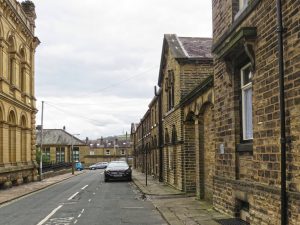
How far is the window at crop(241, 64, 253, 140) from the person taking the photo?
10188 mm

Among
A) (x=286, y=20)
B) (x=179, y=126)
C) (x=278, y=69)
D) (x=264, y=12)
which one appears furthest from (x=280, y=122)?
(x=179, y=126)

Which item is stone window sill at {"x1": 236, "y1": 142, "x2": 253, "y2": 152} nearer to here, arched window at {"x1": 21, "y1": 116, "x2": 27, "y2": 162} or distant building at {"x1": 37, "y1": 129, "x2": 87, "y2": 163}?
arched window at {"x1": 21, "y1": 116, "x2": 27, "y2": 162}

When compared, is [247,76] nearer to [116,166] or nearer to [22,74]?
[22,74]

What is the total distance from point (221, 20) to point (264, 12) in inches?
132

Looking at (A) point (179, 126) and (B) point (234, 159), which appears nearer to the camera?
(B) point (234, 159)

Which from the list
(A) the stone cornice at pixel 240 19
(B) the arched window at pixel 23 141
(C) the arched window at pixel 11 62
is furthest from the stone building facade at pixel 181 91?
(B) the arched window at pixel 23 141

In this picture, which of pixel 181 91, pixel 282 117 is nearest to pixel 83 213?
pixel 181 91

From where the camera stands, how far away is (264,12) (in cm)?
866

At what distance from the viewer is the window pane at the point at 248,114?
33.4 feet

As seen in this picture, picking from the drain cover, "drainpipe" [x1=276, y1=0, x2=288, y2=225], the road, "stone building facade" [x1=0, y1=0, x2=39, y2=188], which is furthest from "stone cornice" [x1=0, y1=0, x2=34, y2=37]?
"drainpipe" [x1=276, y1=0, x2=288, y2=225]

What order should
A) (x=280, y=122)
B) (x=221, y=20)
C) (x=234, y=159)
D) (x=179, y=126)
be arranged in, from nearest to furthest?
(x=280, y=122), (x=234, y=159), (x=221, y=20), (x=179, y=126)

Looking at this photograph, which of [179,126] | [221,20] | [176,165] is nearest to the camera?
[221,20]

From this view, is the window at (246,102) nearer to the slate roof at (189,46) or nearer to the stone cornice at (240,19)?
the stone cornice at (240,19)

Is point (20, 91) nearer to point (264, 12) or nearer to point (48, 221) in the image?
point (48, 221)
